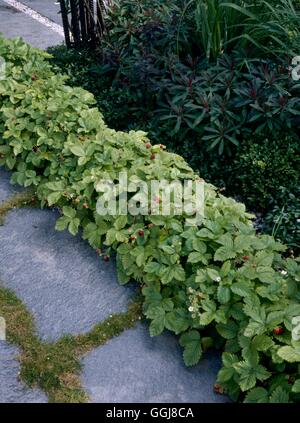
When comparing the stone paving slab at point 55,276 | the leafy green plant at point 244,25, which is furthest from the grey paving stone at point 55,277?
the leafy green plant at point 244,25

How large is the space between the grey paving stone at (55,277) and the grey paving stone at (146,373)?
194 mm

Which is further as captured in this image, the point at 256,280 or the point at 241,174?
the point at 241,174

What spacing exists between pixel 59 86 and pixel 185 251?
5.70 feet

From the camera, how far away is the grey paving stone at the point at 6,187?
3.47 m

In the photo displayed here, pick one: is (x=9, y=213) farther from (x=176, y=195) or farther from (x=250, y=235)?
(x=250, y=235)

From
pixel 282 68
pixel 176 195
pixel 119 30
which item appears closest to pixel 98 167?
pixel 176 195

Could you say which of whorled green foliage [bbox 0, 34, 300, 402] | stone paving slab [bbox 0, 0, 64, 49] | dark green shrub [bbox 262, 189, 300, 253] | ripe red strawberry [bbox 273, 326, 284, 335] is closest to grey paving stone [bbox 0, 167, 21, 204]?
whorled green foliage [bbox 0, 34, 300, 402]

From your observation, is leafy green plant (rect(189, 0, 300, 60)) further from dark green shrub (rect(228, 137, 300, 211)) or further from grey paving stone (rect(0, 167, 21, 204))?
grey paving stone (rect(0, 167, 21, 204))

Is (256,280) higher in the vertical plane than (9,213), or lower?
higher

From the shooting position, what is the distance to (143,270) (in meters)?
2.68

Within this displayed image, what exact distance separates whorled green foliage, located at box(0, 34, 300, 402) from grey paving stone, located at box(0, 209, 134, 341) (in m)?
0.11

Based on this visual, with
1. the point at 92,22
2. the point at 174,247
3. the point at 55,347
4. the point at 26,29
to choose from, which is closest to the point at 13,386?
the point at 55,347

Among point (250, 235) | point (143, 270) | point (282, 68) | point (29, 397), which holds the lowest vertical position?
point (29, 397)

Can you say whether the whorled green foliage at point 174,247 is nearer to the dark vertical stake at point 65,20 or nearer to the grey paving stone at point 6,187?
the grey paving stone at point 6,187
